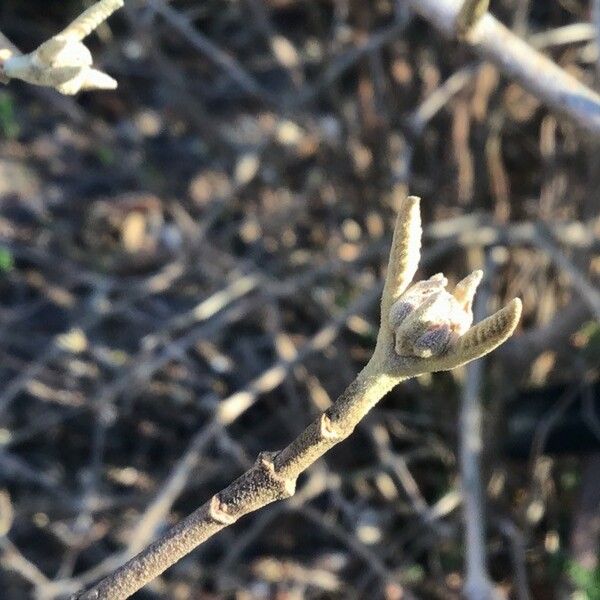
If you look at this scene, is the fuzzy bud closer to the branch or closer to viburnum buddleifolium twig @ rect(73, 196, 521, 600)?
viburnum buddleifolium twig @ rect(73, 196, 521, 600)

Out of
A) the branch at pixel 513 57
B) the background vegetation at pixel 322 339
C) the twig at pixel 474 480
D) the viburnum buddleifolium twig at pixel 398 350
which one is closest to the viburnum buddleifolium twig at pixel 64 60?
the viburnum buddleifolium twig at pixel 398 350

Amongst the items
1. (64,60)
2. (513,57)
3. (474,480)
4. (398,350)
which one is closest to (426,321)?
(398,350)

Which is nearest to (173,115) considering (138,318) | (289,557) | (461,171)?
(138,318)

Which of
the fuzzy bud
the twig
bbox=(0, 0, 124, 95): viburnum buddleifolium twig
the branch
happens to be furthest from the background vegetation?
the fuzzy bud

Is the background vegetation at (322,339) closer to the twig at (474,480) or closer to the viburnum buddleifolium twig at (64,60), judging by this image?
the twig at (474,480)

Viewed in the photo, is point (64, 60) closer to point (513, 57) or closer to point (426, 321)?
point (426, 321)

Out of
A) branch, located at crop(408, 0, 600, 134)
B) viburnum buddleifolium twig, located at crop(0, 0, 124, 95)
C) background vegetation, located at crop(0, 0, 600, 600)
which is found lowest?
viburnum buddleifolium twig, located at crop(0, 0, 124, 95)
